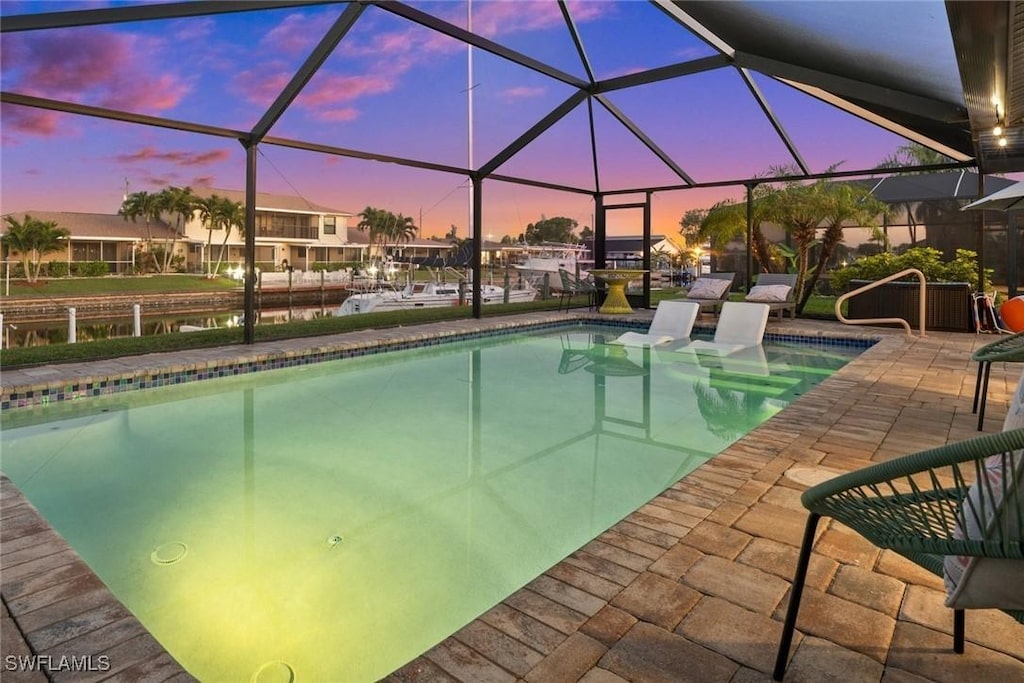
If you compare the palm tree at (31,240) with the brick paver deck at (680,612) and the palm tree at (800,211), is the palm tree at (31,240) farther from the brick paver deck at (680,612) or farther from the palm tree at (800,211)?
the brick paver deck at (680,612)

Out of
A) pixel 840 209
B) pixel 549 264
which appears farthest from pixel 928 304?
pixel 549 264

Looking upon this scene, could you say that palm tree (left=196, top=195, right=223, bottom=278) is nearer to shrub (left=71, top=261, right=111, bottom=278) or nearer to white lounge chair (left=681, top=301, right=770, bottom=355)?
shrub (left=71, top=261, right=111, bottom=278)

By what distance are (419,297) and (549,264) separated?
9558 millimetres

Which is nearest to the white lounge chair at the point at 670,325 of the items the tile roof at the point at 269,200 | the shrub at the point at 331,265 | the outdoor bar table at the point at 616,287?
the outdoor bar table at the point at 616,287

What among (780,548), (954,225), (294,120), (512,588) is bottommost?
(512,588)

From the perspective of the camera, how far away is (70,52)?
7.87 metres

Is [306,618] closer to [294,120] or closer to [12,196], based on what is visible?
[294,120]

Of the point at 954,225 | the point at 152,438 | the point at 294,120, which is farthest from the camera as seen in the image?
the point at 954,225

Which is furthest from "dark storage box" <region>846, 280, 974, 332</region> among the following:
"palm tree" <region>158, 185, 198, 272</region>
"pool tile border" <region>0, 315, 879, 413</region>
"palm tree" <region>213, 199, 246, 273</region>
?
"palm tree" <region>158, 185, 198, 272</region>

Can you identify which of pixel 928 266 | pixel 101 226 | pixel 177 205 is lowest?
pixel 928 266

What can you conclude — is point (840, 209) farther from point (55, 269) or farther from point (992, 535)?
point (55, 269)


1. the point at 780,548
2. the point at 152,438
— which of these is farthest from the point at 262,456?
the point at 780,548

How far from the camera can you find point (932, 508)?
131 cm

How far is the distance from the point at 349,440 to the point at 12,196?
17525mm
